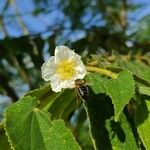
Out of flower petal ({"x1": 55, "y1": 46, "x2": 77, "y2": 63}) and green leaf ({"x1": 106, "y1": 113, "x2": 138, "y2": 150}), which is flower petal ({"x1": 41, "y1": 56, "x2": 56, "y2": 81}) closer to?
flower petal ({"x1": 55, "y1": 46, "x2": 77, "y2": 63})

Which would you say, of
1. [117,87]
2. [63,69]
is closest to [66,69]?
[63,69]

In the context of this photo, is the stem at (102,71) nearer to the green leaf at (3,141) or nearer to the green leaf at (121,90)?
the green leaf at (121,90)

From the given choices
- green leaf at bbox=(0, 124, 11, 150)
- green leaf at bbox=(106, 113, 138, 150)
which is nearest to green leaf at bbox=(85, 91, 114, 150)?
green leaf at bbox=(106, 113, 138, 150)

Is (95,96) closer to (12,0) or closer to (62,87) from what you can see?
(62,87)

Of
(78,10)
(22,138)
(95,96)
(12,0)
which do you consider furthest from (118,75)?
(78,10)

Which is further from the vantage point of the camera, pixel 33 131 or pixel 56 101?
pixel 56 101

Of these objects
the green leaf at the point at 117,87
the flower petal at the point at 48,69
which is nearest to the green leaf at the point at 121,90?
the green leaf at the point at 117,87

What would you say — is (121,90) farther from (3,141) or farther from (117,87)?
(3,141)
